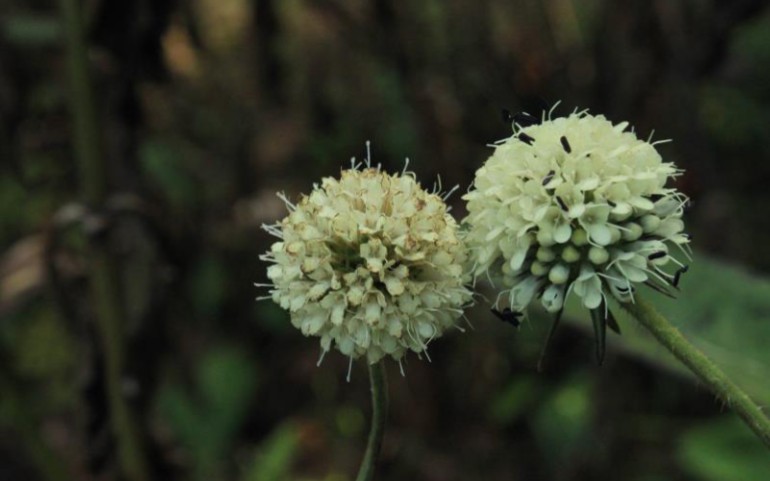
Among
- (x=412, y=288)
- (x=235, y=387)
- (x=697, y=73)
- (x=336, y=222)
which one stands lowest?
(x=412, y=288)

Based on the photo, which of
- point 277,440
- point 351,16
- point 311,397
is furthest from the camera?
point 311,397

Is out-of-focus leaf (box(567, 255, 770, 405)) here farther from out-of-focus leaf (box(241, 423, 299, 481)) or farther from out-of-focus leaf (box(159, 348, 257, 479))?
out-of-focus leaf (box(159, 348, 257, 479))

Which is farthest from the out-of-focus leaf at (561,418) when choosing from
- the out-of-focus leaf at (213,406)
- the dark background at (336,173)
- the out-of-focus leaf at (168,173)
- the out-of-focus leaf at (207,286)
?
the out-of-focus leaf at (168,173)

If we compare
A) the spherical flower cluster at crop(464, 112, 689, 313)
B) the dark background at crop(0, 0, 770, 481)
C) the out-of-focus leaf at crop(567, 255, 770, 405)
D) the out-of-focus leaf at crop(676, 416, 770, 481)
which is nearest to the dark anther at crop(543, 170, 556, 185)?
the spherical flower cluster at crop(464, 112, 689, 313)

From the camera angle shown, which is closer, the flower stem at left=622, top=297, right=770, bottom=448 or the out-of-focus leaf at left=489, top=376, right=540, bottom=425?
the flower stem at left=622, top=297, right=770, bottom=448

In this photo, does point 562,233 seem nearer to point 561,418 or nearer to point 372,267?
point 372,267

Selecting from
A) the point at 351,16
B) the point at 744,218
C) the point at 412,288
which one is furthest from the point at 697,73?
the point at 412,288

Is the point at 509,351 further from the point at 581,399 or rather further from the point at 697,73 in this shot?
the point at 697,73

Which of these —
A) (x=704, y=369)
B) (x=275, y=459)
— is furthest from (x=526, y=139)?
(x=275, y=459)
